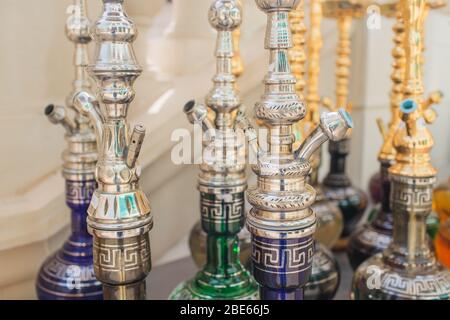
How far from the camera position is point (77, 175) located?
485 millimetres

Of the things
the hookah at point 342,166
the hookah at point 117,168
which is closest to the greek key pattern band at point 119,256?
the hookah at point 117,168

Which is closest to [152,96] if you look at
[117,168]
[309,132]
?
[309,132]

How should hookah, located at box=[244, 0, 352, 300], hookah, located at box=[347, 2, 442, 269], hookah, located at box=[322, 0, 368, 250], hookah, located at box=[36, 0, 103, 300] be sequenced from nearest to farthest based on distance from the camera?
hookah, located at box=[244, 0, 352, 300], hookah, located at box=[36, 0, 103, 300], hookah, located at box=[347, 2, 442, 269], hookah, located at box=[322, 0, 368, 250]

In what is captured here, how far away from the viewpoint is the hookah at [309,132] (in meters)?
0.51

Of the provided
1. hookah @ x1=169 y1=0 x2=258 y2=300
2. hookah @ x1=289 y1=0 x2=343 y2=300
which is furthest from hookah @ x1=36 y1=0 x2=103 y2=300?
hookah @ x1=289 y1=0 x2=343 y2=300

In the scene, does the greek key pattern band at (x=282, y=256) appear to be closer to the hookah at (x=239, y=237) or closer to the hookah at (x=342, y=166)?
the hookah at (x=239, y=237)

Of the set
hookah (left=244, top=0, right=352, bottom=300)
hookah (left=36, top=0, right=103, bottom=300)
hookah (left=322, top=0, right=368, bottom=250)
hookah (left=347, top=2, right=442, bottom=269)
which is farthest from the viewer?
hookah (left=322, top=0, right=368, bottom=250)

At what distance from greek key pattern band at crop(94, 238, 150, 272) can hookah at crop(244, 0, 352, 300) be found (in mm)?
85

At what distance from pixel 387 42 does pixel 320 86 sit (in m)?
0.18

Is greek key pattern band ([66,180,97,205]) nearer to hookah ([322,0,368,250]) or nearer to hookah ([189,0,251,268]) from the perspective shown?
hookah ([189,0,251,268])

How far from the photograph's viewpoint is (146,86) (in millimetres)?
774

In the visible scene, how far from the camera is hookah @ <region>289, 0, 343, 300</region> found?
0.51 m
